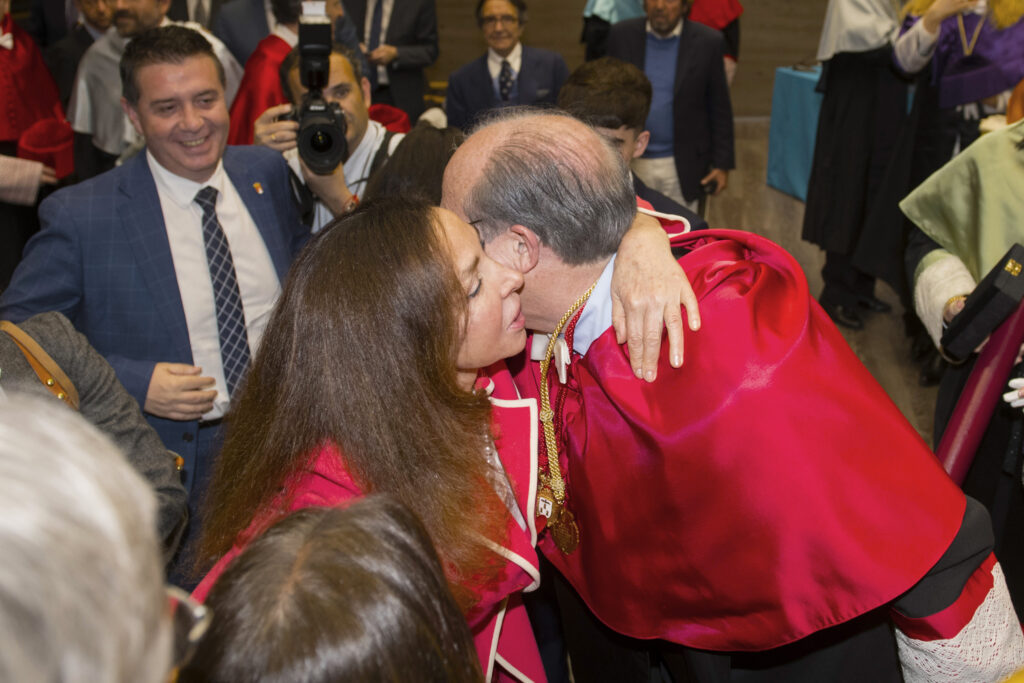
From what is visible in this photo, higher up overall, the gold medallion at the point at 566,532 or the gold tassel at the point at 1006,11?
the gold tassel at the point at 1006,11

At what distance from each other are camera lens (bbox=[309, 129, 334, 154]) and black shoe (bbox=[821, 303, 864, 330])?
3273 millimetres

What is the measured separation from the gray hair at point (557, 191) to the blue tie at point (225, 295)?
1.01 metres

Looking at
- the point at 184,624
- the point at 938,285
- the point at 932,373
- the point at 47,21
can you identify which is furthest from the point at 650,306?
the point at 47,21

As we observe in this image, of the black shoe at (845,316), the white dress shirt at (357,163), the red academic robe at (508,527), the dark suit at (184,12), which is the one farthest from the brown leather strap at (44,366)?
the dark suit at (184,12)

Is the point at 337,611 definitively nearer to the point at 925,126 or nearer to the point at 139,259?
the point at 139,259

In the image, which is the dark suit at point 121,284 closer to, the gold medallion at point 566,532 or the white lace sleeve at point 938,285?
the gold medallion at point 566,532

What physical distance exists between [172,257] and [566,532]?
→ 1.32m

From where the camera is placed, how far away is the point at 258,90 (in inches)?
142

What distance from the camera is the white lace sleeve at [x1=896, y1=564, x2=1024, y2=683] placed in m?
1.30

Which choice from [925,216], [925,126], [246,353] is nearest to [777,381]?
[925,216]

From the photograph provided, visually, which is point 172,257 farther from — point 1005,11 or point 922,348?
point 922,348

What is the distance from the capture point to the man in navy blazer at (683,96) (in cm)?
451

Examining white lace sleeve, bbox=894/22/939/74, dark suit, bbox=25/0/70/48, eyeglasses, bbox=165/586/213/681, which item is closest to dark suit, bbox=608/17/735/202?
white lace sleeve, bbox=894/22/939/74

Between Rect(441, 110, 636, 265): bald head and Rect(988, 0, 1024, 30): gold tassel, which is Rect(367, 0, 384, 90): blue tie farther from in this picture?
Rect(441, 110, 636, 265): bald head
